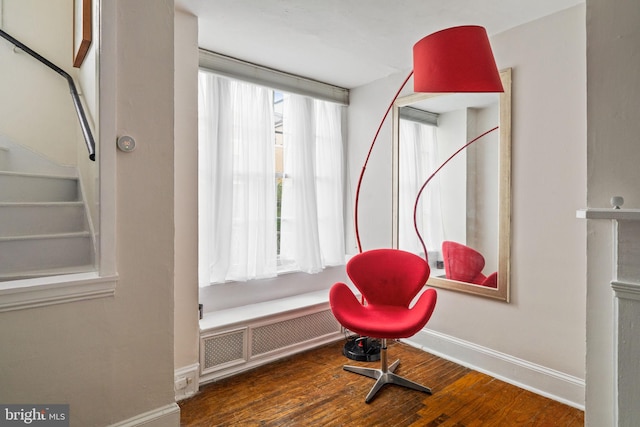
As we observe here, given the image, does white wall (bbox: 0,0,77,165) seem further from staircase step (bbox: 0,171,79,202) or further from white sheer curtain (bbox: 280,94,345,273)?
white sheer curtain (bbox: 280,94,345,273)

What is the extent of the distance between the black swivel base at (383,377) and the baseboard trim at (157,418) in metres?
1.15

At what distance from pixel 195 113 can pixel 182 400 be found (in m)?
1.92

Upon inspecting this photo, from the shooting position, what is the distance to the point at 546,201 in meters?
2.34

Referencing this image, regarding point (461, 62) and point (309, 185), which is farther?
point (309, 185)

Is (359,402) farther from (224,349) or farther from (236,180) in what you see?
(236,180)

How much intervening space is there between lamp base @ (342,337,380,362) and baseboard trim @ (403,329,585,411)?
0.41 meters

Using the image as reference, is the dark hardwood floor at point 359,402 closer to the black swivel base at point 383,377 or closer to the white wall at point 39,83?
the black swivel base at point 383,377

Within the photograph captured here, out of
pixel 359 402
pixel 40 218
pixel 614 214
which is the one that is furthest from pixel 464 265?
pixel 40 218

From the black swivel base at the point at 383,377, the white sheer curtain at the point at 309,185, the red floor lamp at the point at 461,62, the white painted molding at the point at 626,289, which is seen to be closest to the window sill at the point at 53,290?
the black swivel base at the point at 383,377

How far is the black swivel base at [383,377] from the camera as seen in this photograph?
232cm

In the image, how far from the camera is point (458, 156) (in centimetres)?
288

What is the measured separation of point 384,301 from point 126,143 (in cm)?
208

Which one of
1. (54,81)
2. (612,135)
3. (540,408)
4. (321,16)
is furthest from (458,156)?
(54,81)

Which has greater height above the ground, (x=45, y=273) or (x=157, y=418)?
(x=45, y=273)
